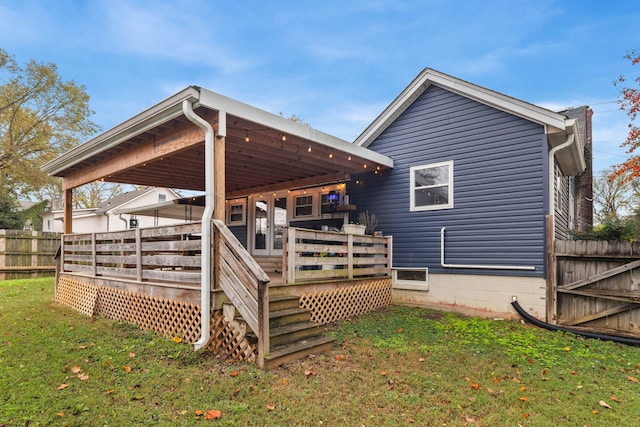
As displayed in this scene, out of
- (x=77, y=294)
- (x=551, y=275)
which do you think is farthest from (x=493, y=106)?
(x=77, y=294)

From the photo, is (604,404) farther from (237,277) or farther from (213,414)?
(237,277)

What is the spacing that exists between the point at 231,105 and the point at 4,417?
157 inches

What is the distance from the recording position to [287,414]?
314 cm

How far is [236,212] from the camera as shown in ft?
37.3

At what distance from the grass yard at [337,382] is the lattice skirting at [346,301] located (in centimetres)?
65

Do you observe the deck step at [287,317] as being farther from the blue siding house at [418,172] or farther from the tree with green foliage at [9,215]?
the tree with green foliage at [9,215]

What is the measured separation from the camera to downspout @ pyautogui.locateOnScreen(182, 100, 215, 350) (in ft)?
15.4

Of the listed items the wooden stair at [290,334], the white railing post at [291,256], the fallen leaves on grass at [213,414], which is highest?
the white railing post at [291,256]

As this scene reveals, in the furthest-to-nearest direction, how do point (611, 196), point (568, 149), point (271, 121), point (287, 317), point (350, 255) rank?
point (611, 196) < point (568, 149) < point (350, 255) < point (271, 121) < point (287, 317)

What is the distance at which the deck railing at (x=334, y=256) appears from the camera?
600 centimetres

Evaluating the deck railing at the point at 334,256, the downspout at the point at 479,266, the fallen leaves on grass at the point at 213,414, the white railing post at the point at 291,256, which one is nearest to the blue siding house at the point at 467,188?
the downspout at the point at 479,266

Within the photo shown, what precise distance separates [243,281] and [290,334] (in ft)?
3.06

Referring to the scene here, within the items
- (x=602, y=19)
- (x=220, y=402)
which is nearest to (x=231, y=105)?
(x=220, y=402)

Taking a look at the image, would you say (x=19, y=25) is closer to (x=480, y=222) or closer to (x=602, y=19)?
(x=480, y=222)
